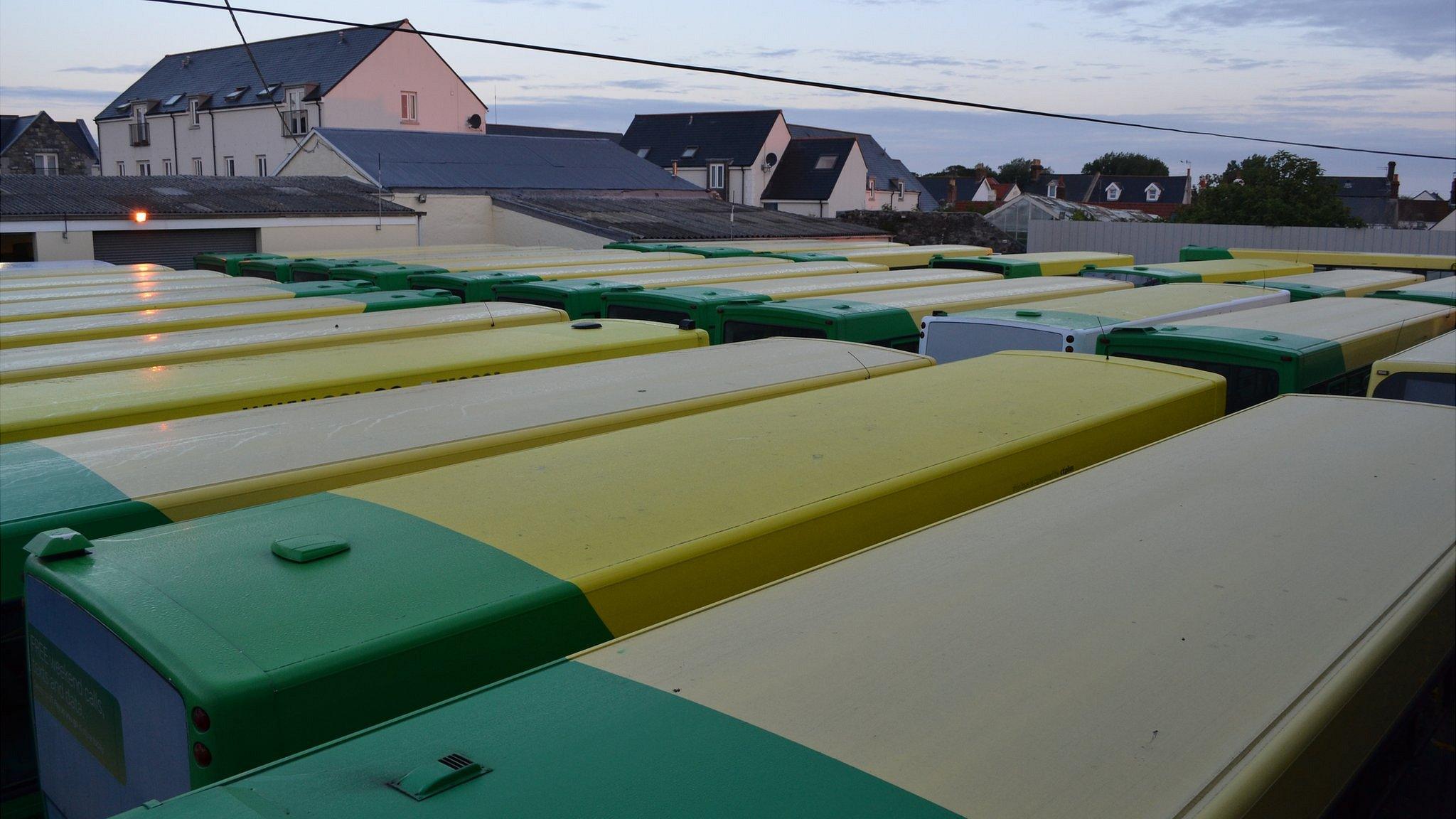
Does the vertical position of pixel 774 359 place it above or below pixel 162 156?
below

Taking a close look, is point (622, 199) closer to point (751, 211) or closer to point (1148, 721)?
point (751, 211)

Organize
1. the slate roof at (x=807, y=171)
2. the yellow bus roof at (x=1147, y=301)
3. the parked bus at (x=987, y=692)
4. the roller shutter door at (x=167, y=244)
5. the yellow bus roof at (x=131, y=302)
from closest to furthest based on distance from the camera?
the parked bus at (x=987, y=692) → the yellow bus roof at (x=1147, y=301) → the yellow bus roof at (x=131, y=302) → the roller shutter door at (x=167, y=244) → the slate roof at (x=807, y=171)

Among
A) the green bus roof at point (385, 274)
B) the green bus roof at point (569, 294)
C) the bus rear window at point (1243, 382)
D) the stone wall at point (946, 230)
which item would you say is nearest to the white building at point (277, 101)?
the stone wall at point (946, 230)

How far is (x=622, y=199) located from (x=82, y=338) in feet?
76.2

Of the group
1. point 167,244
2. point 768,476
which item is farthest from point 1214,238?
point 768,476

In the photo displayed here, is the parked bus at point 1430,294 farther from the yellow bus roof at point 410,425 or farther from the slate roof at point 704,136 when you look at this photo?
the slate roof at point 704,136

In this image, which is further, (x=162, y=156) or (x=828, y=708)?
(x=162, y=156)

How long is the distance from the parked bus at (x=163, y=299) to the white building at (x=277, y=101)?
38.0 m

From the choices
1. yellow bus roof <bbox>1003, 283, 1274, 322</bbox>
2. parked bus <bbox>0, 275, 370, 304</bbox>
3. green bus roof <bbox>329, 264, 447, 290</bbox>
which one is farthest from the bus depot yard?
green bus roof <bbox>329, 264, 447, 290</bbox>

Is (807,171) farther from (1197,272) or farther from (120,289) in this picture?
(120,289)

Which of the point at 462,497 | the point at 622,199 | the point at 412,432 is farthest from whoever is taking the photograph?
the point at 622,199

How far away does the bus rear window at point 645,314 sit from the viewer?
28.2 feet

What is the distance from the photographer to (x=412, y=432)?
452cm

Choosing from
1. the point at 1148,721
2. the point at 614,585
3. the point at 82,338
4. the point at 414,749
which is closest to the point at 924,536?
the point at 614,585
